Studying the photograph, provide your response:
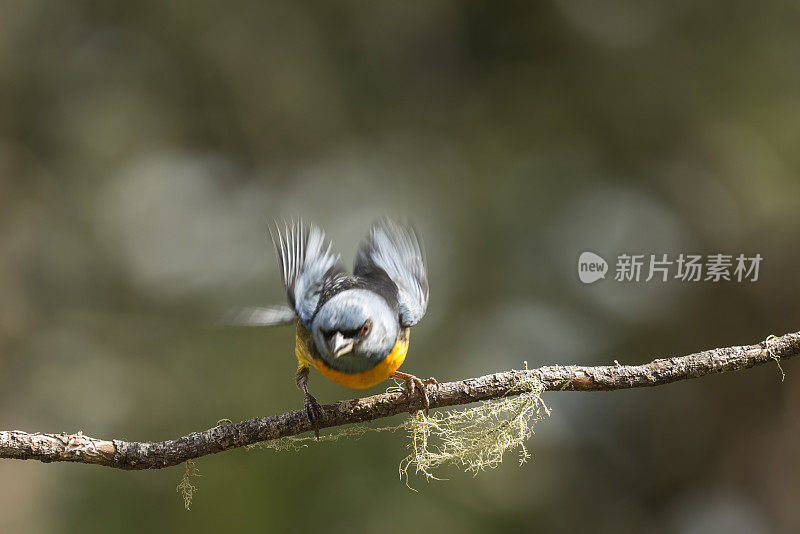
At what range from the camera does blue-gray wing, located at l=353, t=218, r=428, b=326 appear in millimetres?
3344

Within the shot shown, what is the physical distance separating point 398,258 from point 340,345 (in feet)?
3.25

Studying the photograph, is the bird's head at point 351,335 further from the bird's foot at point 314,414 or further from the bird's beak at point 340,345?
the bird's foot at point 314,414

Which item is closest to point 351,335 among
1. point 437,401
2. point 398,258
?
point 437,401

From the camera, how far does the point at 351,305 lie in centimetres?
266

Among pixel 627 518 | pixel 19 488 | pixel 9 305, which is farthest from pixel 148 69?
pixel 627 518

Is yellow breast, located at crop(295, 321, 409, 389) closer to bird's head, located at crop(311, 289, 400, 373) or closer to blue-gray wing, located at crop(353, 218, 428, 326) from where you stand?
bird's head, located at crop(311, 289, 400, 373)

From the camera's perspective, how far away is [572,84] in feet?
20.5

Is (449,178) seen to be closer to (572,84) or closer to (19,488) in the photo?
(572,84)

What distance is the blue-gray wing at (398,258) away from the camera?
11.0 ft

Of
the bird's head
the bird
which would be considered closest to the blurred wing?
the bird

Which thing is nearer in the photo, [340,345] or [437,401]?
[437,401]

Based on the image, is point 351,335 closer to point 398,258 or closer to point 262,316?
point 262,316

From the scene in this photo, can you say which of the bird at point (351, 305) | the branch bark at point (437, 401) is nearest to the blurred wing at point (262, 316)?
the bird at point (351, 305)

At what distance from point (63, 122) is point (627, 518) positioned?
5.70 m
